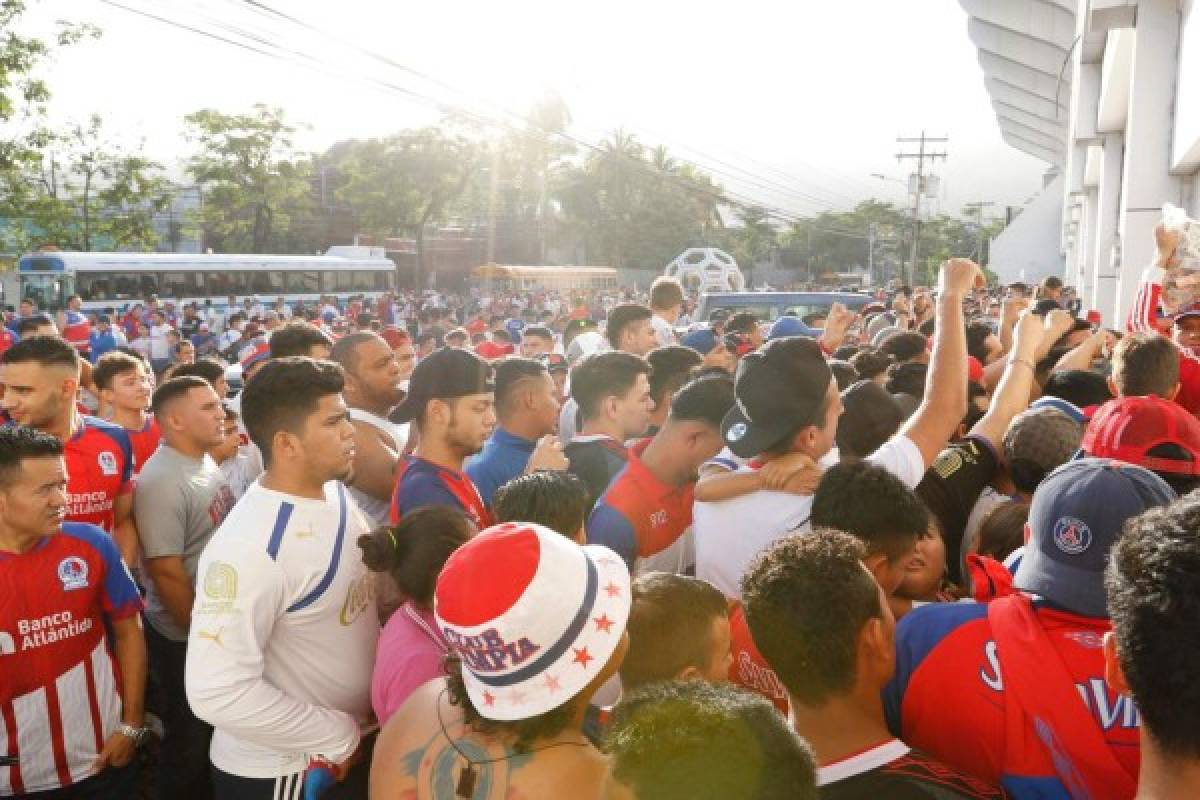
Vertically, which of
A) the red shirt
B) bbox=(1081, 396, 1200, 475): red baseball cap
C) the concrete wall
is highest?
the concrete wall

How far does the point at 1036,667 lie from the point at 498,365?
3231mm

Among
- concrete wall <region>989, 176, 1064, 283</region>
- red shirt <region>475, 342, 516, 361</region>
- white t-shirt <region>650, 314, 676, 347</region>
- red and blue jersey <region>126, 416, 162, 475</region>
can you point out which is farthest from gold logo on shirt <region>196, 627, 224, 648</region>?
concrete wall <region>989, 176, 1064, 283</region>

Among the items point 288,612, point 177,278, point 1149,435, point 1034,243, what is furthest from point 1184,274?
point 1034,243

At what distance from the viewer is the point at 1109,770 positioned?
1891 millimetres

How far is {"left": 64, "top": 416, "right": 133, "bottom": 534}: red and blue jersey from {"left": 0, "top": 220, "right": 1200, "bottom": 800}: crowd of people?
0.05ft

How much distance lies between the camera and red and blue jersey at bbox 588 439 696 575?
3457 millimetres

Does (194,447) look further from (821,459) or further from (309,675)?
(821,459)

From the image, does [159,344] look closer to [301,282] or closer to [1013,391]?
[301,282]

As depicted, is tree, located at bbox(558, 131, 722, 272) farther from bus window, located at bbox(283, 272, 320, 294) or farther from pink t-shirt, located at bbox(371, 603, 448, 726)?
pink t-shirt, located at bbox(371, 603, 448, 726)

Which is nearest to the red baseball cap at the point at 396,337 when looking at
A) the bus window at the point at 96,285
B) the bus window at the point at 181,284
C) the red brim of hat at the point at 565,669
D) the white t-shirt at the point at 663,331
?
the white t-shirt at the point at 663,331

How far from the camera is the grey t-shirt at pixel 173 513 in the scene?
4047 mm

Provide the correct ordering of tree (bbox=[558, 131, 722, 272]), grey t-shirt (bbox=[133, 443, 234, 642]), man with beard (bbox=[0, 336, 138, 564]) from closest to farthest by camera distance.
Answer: grey t-shirt (bbox=[133, 443, 234, 642]) → man with beard (bbox=[0, 336, 138, 564]) → tree (bbox=[558, 131, 722, 272])

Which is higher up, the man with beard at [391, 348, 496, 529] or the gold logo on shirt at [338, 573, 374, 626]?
the man with beard at [391, 348, 496, 529]

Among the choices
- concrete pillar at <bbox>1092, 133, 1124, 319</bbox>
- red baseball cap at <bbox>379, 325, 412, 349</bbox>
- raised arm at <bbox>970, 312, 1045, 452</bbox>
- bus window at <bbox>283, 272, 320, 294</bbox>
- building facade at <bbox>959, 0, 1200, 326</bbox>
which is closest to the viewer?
raised arm at <bbox>970, 312, 1045, 452</bbox>
